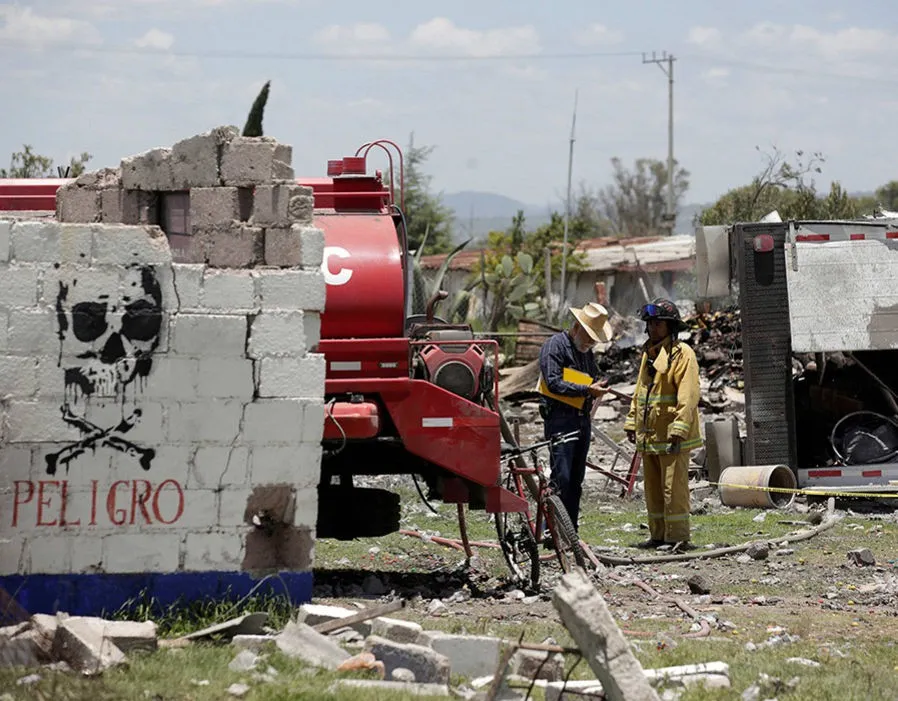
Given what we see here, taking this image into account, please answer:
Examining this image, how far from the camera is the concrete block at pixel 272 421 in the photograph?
8203 millimetres

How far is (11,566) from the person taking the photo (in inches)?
313

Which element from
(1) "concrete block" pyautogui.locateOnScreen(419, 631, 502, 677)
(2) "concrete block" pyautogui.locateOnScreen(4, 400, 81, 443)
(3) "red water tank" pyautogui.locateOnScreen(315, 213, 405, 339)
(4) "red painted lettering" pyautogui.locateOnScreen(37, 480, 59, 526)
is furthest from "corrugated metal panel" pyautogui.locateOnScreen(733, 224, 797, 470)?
(4) "red painted lettering" pyautogui.locateOnScreen(37, 480, 59, 526)

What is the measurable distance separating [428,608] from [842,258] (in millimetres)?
6615

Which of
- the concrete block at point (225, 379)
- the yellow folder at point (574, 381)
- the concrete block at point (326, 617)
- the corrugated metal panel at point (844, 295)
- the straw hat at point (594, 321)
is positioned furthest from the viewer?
the corrugated metal panel at point (844, 295)

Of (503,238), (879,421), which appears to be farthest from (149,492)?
(503,238)

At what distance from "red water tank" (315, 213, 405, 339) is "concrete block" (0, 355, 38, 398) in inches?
88.7

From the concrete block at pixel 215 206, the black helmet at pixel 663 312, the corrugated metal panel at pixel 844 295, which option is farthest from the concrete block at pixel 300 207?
the corrugated metal panel at pixel 844 295

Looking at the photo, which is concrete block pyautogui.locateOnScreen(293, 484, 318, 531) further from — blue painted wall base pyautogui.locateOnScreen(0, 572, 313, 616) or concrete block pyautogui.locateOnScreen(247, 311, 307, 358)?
concrete block pyautogui.locateOnScreen(247, 311, 307, 358)

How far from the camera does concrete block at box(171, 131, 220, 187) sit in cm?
833

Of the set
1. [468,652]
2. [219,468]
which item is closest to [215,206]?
[219,468]

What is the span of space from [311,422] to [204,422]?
60cm

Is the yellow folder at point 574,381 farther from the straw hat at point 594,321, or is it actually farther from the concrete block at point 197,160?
the concrete block at point 197,160

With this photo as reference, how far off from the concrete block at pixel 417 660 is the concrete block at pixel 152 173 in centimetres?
311

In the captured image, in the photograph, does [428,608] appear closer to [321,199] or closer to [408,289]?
[408,289]
